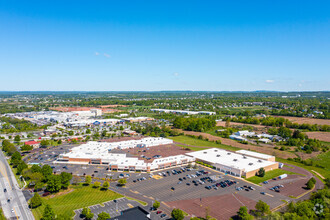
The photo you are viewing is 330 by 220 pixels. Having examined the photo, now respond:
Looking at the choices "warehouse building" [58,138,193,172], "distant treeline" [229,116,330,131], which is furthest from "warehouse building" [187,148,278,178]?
"distant treeline" [229,116,330,131]

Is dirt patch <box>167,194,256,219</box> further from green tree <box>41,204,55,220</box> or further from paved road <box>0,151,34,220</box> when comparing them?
paved road <box>0,151,34,220</box>

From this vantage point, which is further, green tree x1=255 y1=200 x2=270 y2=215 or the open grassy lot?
the open grassy lot

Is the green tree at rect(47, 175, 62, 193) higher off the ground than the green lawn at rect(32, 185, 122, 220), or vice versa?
the green tree at rect(47, 175, 62, 193)

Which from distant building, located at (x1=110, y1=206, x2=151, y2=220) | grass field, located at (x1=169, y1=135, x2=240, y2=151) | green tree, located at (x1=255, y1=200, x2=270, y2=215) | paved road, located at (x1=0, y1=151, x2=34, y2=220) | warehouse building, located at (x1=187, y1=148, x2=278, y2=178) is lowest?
grass field, located at (x1=169, y1=135, x2=240, y2=151)

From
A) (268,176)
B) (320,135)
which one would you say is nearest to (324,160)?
(268,176)

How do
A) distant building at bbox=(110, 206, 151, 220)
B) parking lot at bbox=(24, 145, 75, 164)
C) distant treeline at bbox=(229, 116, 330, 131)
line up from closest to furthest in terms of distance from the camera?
distant building at bbox=(110, 206, 151, 220) → parking lot at bbox=(24, 145, 75, 164) → distant treeline at bbox=(229, 116, 330, 131)

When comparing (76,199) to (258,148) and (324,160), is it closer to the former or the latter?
(258,148)

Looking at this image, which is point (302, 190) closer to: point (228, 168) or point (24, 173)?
point (228, 168)
